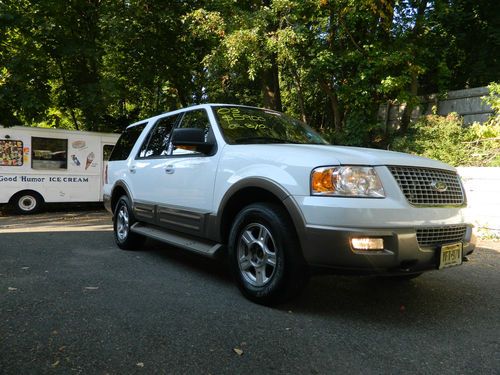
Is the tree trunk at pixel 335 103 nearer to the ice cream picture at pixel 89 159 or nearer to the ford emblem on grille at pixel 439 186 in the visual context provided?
the ice cream picture at pixel 89 159

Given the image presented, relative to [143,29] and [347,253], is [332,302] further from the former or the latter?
[143,29]

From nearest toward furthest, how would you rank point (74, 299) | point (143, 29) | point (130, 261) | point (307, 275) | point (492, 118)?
point (307, 275), point (74, 299), point (130, 261), point (492, 118), point (143, 29)

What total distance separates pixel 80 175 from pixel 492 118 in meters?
11.1

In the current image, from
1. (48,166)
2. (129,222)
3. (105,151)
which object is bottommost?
(129,222)

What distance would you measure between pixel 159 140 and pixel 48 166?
798 centimetres

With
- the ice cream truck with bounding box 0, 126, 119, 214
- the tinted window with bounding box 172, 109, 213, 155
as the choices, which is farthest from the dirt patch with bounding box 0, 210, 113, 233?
the tinted window with bounding box 172, 109, 213, 155

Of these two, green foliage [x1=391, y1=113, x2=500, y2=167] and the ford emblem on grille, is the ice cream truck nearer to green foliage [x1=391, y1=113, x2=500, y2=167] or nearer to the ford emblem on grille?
green foliage [x1=391, y1=113, x2=500, y2=167]

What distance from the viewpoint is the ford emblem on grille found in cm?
353

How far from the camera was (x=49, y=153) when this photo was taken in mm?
12289

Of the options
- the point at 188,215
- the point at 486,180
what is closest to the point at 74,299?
the point at 188,215

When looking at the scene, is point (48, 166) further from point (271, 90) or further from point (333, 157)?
point (333, 157)

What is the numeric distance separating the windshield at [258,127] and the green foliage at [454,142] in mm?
5493

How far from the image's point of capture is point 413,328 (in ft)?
10.9

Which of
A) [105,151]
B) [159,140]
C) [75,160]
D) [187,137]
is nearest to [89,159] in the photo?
[75,160]
